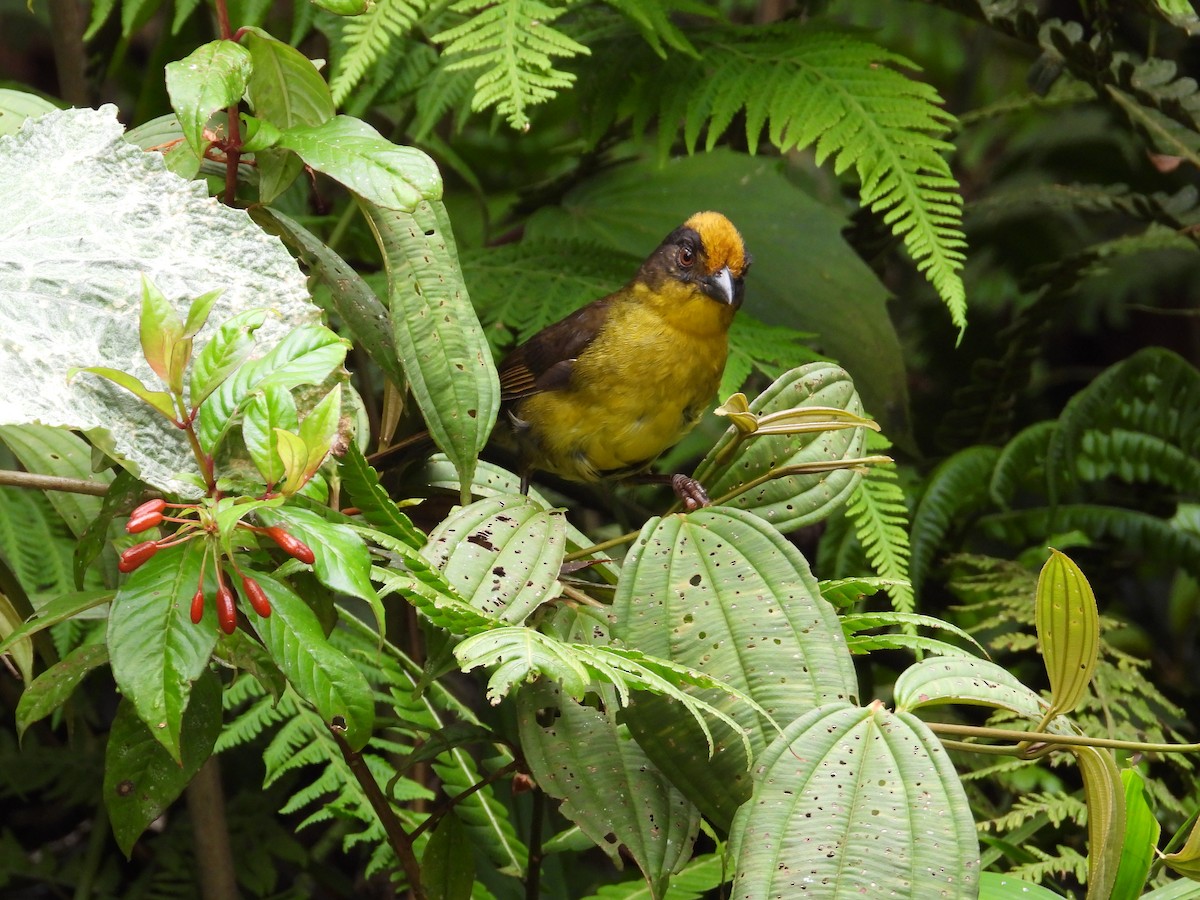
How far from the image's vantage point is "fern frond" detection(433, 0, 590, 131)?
4.72 ft

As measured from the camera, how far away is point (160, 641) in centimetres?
85

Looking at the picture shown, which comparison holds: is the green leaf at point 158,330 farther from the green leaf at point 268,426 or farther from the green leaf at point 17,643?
the green leaf at point 17,643

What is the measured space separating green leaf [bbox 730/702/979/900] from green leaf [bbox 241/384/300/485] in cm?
42

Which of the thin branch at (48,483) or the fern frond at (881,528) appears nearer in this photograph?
the thin branch at (48,483)

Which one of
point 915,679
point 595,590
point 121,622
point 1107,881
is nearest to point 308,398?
point 121,622

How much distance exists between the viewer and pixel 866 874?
817mm

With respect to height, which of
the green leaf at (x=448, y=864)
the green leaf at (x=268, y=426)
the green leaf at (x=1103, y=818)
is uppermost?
the green leaf at (x=268, y=426)

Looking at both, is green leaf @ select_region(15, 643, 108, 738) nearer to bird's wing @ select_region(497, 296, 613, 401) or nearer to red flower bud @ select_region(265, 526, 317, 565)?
red flower bud @ select_region(265, 526, 317, 565)

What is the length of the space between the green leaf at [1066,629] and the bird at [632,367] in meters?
0.88

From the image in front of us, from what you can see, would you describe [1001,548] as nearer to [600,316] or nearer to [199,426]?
[600,316]

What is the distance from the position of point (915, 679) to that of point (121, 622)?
0.61 meters

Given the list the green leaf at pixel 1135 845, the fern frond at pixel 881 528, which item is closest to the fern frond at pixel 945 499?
the fern frond at pixel 881 528

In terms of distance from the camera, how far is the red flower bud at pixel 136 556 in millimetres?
839

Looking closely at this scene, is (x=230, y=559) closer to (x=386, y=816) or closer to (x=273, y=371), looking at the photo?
(x=273, y=371)
